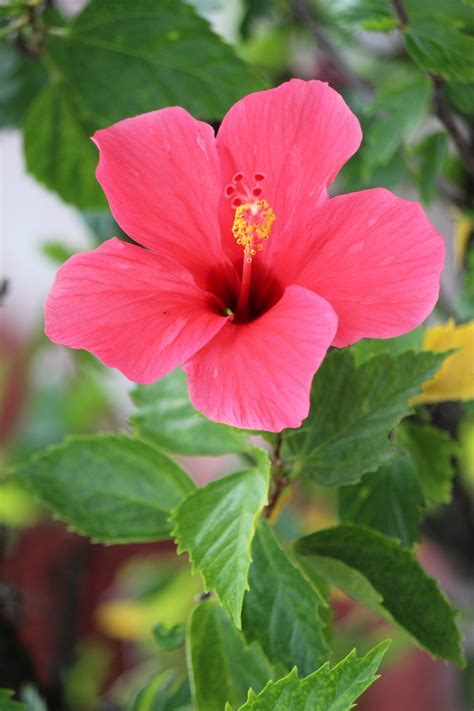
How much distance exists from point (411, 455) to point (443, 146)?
0.69 ft

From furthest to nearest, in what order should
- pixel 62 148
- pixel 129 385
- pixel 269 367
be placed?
pixel 129 385 → pixel 62 148 → pixel 269 367

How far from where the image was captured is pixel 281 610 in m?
0.39

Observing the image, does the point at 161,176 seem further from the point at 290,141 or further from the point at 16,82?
the point at 16,82

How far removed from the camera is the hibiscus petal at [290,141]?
1.10 feet

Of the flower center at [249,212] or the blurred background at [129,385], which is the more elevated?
the flower center at [249,212]

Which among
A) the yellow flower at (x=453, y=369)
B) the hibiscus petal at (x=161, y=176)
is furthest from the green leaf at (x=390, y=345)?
the hibiscus petal at (x=161, y=176)

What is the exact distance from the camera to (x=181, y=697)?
50 cm

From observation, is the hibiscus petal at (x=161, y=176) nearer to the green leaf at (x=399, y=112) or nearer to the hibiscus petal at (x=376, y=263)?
the hibiscus petal at (x=376, y=263)

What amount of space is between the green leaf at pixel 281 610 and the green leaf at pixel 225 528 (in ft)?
0.12

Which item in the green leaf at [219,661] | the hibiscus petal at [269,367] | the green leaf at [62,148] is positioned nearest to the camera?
the hibiscus petal at [269,367]

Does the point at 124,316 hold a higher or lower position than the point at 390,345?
higher

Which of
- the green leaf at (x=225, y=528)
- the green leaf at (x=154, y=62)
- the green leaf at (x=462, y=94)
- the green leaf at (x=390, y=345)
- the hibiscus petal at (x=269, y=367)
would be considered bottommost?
the green leaf at (x=390, y=345)

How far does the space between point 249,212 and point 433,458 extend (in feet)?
0.71

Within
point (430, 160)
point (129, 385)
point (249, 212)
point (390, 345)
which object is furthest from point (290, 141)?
point (129, 385)
